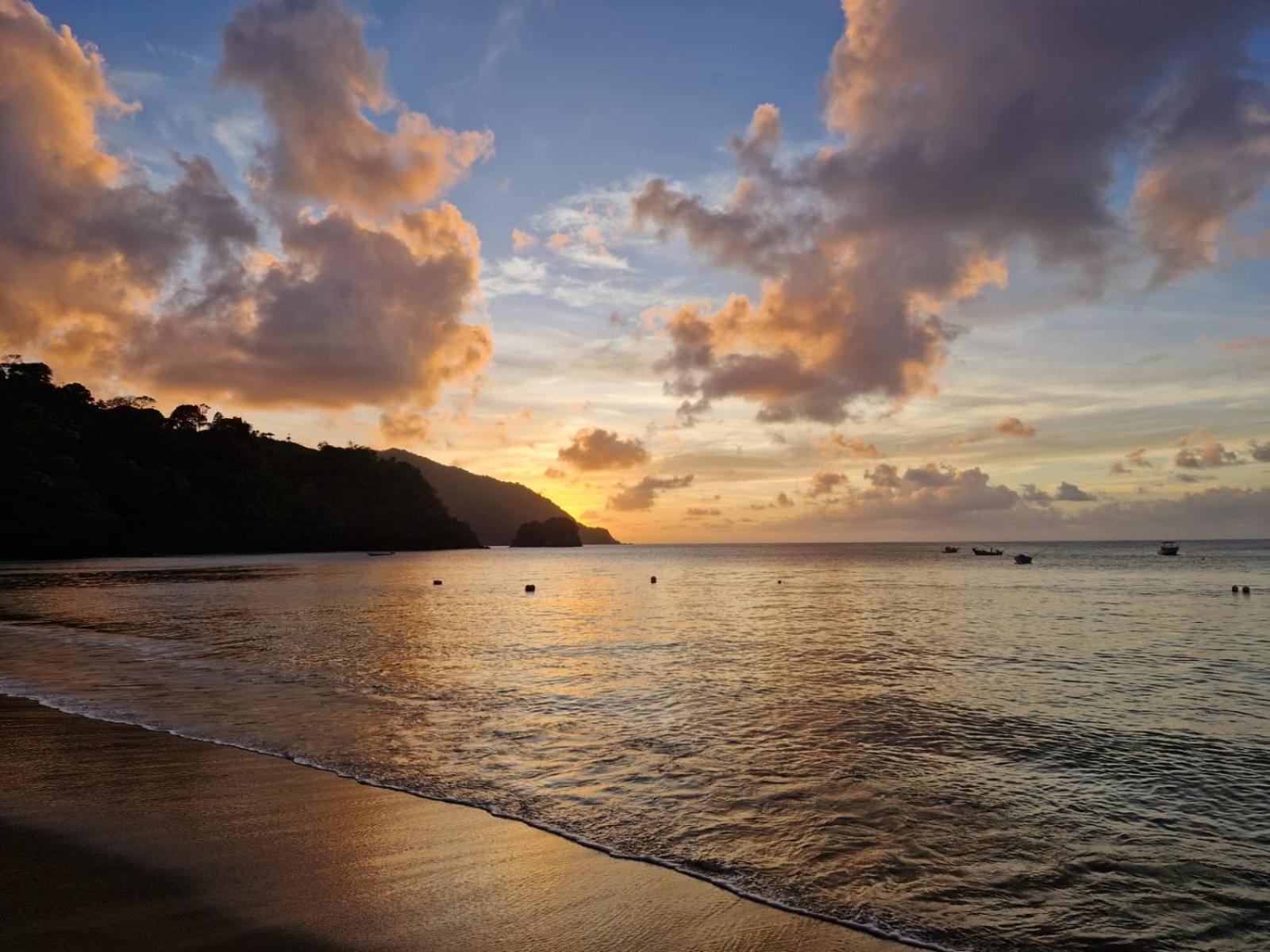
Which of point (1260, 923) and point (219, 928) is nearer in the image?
point (219, 928)

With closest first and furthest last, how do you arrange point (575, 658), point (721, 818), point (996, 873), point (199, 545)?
1. point (996, 873)
2. point (721, 818)
3. point (575, 658)
4. point (199, 545)

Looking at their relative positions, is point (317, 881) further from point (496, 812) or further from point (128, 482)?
point (128, 482)

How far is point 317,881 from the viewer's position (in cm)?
640

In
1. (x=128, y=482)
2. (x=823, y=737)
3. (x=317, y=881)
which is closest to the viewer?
(x=317, y=881)

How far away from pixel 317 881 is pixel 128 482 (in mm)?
161924

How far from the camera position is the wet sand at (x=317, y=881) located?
541cm

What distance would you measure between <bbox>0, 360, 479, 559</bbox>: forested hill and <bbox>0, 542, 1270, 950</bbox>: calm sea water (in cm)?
10790

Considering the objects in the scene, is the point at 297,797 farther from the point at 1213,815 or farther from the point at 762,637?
the point at 762,637

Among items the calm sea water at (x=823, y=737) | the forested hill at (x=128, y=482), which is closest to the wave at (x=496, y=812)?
the calm sea water at (x=823, y=737)

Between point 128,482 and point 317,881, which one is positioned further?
point 128,482

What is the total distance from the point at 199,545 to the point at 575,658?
163 metres

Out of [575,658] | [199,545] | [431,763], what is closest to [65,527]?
[199,545]

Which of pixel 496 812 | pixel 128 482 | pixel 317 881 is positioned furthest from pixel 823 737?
pixel 128 482

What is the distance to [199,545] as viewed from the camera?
155 metres
